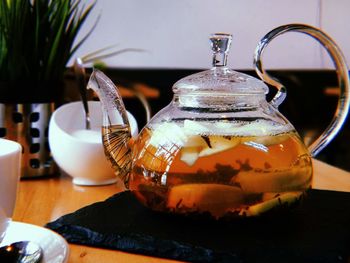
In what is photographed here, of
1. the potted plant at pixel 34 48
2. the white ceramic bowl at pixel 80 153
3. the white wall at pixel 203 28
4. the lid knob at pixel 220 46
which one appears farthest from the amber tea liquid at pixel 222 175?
the white wall at pixel 203 28

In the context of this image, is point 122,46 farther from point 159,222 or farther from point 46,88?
point 159,222

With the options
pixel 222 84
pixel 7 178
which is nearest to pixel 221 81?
pixel 222 84

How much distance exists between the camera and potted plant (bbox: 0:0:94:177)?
0.73 meters

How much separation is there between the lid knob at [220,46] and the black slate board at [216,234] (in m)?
0.17

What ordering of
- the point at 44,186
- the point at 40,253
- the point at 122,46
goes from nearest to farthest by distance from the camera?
1. the point at 40,253
2. the point at 44,186
3. the point at 122,46

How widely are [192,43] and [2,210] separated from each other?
97 centimetres

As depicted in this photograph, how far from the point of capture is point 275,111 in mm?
536

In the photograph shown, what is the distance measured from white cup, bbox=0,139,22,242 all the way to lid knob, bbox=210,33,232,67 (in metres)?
0.23

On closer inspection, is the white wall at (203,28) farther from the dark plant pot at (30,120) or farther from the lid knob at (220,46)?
the lid knob at (220,46)

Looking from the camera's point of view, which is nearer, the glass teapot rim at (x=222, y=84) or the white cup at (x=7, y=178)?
the white cup at (x=7, y=178)

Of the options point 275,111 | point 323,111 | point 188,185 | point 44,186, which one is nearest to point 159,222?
point 188,185

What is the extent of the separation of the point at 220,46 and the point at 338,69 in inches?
5.1

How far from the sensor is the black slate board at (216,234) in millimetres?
410

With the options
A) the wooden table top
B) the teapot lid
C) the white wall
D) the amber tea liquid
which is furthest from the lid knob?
the white wall
